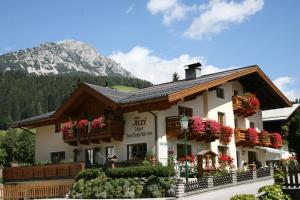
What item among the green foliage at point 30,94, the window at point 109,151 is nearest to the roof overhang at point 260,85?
the window at point 109,151

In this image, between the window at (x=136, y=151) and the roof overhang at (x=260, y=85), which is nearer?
the window at (x=136, y=151)

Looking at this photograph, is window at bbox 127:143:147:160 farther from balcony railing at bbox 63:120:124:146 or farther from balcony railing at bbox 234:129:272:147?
balcony railing at bbox 234:129:272:147

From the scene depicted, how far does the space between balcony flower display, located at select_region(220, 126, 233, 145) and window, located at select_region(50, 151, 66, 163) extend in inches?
458

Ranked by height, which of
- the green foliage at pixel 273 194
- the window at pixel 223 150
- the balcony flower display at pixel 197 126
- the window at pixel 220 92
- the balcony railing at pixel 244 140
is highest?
the window at pixel 220 92

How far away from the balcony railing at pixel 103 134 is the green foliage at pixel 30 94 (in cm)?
9425

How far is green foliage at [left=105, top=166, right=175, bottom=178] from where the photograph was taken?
22.6 meters

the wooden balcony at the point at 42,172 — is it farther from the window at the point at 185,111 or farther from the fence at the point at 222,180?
the fence at the point at 222,180

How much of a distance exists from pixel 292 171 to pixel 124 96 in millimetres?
15051

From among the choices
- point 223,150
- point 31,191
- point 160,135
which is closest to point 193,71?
point 223,150

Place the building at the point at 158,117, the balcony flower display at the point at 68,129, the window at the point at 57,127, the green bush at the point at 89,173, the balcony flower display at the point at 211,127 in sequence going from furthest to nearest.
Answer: the window at the point at 57,127, the balcony flower display at the point at 68,129, the balcony flower display at the point at 211,127, the building at the point at 158,117, the green bush at the point at 89,173

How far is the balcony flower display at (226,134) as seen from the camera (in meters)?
31.1

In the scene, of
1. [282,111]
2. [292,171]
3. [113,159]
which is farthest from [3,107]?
[292,171]

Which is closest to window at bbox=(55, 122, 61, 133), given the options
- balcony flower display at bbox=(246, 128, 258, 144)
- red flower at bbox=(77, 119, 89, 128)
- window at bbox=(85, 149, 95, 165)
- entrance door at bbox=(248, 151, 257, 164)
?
window at bbox=(85, 149, 95, 165)

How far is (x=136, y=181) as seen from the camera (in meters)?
23.6
